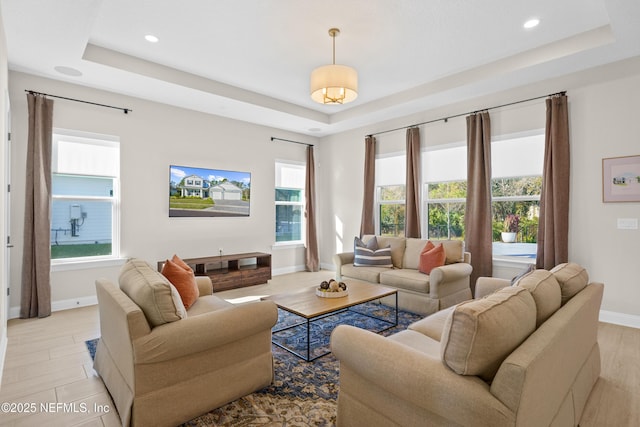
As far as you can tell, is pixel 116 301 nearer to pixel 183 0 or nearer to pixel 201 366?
pixel 201 366

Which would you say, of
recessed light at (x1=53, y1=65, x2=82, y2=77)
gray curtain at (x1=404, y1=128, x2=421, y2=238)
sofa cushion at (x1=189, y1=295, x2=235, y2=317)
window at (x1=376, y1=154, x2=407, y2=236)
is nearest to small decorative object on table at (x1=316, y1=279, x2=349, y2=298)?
sofa cushion at (x1=189, y1=295, x2=235, y2=317)

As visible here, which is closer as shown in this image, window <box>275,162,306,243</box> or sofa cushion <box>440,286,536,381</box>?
sofa cushion <box>440,286,536,381</box>

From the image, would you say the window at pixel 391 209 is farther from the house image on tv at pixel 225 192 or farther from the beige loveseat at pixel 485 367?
the beige loveseat at pixel 485 367

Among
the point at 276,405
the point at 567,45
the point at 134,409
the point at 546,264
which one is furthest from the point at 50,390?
the point at 567,45

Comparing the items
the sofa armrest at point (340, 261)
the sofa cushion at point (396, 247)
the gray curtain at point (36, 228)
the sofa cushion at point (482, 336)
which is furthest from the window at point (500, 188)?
the gray curtain at point (36, 228)

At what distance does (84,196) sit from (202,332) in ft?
12.0

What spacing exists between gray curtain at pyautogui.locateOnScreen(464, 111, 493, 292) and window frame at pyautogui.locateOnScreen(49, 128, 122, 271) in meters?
4.97

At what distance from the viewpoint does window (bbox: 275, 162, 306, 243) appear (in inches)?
262

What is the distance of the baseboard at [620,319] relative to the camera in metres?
3.61

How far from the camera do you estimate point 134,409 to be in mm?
1793

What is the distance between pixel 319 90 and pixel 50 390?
3264 millimetres

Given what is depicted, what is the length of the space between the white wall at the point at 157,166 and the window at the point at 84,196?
0.13 meters

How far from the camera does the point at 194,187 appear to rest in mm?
5355

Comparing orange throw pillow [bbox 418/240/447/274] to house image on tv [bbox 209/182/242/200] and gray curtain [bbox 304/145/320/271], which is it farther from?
house image on tv [bbox 209/182/242/200]
